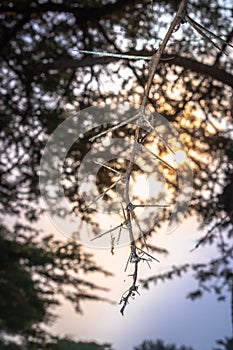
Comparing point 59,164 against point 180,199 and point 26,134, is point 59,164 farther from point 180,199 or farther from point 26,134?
point 180,199

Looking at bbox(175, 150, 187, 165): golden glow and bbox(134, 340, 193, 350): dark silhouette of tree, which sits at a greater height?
bbox(134, 340, 193, 350): dark silhouette of tree

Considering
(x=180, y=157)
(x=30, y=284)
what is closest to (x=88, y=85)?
(x=180, y=157)

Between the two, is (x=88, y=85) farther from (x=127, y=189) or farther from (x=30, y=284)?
(x=30, y=284)

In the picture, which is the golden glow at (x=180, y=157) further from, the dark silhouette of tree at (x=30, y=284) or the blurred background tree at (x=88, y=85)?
the dark silhouette of tree at (x=30, y=284)

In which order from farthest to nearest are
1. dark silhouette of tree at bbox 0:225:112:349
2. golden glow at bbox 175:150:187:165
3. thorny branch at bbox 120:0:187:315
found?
dark silhouette of tree at bbox 0:225:112:349 < golden glow at bbox 175:150:187:165 < thorny branch at bbox 120:0:187:315

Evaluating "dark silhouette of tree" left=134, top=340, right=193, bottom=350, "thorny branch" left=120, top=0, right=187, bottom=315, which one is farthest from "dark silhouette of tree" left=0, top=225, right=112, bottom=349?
"thorny branch" left=120, top=0, right=187, bottom=315

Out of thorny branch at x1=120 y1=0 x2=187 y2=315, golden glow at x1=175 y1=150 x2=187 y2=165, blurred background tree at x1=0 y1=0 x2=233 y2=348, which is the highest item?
blurred background tree at x1=0 y1=0 x2=233 y2=348

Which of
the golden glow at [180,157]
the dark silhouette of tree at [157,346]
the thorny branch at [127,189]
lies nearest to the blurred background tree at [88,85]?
the golden glow at [180,157]

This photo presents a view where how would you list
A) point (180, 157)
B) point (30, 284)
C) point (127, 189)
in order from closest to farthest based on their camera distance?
point (127, 189), point (180, 157), point (30, 284)

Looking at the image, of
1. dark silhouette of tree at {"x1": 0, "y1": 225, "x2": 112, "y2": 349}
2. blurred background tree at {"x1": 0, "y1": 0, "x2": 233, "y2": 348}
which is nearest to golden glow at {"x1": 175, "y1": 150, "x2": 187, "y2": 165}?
blurred background tree at {"x1": 0, "y1": 0, "x2": 233, "y2": 348}

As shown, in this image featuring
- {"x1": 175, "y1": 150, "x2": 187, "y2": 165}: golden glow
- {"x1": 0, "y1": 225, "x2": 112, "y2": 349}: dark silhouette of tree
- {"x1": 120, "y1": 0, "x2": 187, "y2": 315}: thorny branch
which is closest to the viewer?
{"x1": 120, "y1": 0, "x2": 187, "y2": 315}: thorny branch

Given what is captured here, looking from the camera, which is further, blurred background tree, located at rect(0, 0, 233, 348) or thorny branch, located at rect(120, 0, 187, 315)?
blurred background tree, located at rect(0, 0, 233, 348)

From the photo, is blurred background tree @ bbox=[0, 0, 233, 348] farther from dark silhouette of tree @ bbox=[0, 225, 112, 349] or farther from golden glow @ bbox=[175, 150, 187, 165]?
dark silhouette of tree @ bbox=[0, 225, 112, 349]

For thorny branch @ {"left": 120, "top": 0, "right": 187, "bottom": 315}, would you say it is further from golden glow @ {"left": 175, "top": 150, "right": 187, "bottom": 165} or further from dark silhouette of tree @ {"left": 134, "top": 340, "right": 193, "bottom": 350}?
dark silhouette of tree @ {"left": 134, "top": 340, "right": 193, "bottom": 350}
